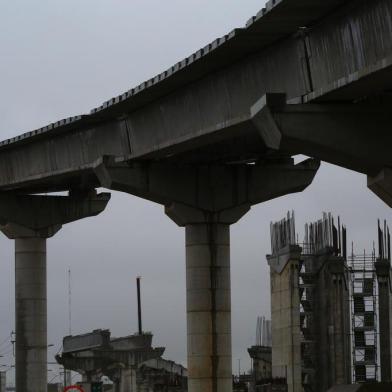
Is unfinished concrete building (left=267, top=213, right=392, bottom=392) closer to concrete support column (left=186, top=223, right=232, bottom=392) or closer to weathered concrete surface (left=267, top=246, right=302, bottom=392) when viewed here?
weathered concrete surface (left=267, top=246, right=302, bottom=392)

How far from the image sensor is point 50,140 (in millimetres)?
62938

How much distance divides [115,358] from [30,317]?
125ft

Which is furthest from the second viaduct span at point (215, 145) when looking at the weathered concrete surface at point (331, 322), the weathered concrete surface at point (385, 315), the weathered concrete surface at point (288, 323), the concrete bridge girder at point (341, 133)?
the weathered concrete surface at point (385, 315)

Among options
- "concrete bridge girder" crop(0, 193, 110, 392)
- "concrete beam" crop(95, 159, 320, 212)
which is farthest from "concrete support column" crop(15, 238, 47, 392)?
"concrete beam" crop(95, 159, 320, 212)

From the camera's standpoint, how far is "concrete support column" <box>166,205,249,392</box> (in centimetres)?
5519

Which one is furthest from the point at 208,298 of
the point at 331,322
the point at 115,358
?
the point at 115,358

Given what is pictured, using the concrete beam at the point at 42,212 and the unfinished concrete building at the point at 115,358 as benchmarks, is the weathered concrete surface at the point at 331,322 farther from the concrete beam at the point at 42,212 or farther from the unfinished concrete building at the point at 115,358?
the unfinished concrete building at the point at 115,358

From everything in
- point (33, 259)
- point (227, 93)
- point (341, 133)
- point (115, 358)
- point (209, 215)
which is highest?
point (227, 93)

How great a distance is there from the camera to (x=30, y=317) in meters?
70.9

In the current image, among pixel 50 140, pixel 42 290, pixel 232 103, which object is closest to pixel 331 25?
pixel 232 103

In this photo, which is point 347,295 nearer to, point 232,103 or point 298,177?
point 298,177

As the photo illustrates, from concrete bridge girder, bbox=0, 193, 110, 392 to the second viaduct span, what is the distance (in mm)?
70

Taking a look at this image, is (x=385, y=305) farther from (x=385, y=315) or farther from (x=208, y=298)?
(x=208, y=298)

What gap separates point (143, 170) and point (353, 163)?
19.3m
